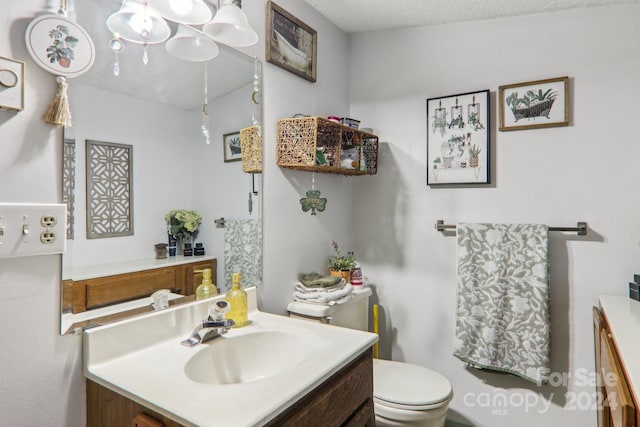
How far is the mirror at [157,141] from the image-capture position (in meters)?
0.97

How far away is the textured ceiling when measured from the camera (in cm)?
171

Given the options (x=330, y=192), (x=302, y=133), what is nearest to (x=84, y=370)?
(x=302, y=133)

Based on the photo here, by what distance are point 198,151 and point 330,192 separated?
2.95ft

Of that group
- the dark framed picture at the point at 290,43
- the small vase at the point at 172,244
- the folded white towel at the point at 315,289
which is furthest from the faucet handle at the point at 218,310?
the dark framed picture at the point at 290,43

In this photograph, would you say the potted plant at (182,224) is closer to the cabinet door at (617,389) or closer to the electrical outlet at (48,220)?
the electrical outlet at (48,220)

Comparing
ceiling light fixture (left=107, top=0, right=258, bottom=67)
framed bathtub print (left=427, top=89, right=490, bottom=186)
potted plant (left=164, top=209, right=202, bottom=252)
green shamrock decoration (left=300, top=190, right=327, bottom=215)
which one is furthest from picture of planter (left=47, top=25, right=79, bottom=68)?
framed bathtub print (left=427, top=89, right=490, bottom=186)

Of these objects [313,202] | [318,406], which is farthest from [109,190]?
[313,202]

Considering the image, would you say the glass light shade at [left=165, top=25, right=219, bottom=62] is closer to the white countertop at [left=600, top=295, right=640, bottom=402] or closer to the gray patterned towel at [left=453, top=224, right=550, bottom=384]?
the gray patterned towel at [left=453, top=224, right=550, bottom=384]

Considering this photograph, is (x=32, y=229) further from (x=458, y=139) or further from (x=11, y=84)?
(x=458, y=139)

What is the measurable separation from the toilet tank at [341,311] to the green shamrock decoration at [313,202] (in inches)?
17.3

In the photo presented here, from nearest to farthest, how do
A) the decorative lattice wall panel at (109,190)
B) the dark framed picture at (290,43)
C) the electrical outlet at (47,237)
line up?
the electrical outlet at (47,237), the decorative lattice wall panel at (109,190), the dark framed picture at (290,43)

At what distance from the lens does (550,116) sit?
174cm

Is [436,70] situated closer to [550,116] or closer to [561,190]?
[550,116]

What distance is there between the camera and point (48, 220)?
2.90ft
